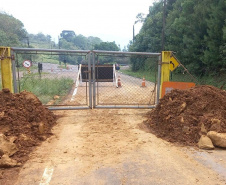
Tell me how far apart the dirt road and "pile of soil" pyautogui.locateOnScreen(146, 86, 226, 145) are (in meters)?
0.38

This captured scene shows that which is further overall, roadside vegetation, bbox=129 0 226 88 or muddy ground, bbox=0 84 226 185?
roadside vegetation, bbox=129 0 226 88

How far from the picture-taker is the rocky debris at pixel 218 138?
13.4 feet

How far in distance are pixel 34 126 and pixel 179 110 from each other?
11.2 ft

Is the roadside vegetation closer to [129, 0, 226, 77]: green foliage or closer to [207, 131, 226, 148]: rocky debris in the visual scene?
[129, 0, 226, 77]: green foliage

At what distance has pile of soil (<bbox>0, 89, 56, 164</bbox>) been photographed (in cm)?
395

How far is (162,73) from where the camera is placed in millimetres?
6512

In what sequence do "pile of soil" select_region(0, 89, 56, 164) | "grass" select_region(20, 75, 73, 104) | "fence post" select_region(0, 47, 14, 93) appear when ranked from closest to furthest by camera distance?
"pile of soil" select_region(0, 89, 56, 164)
"fence post" select_region(0, 47, 14, 93)
"grass" select_region(20, 75, 73, 104)

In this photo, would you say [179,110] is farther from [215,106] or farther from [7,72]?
[7,72]

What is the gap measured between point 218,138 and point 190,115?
2.75ft

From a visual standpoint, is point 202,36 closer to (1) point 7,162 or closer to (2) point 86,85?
(2) point 86,85

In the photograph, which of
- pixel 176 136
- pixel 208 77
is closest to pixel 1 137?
pixel 176 136

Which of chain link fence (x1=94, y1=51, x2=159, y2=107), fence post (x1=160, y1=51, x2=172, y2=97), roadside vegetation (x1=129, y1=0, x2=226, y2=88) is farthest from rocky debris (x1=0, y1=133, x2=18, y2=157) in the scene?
roadside vegetation (x1=129, y1=0, x2=226, y2=88)

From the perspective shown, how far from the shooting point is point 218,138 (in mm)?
4113

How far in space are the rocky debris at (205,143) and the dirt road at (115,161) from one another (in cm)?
15
